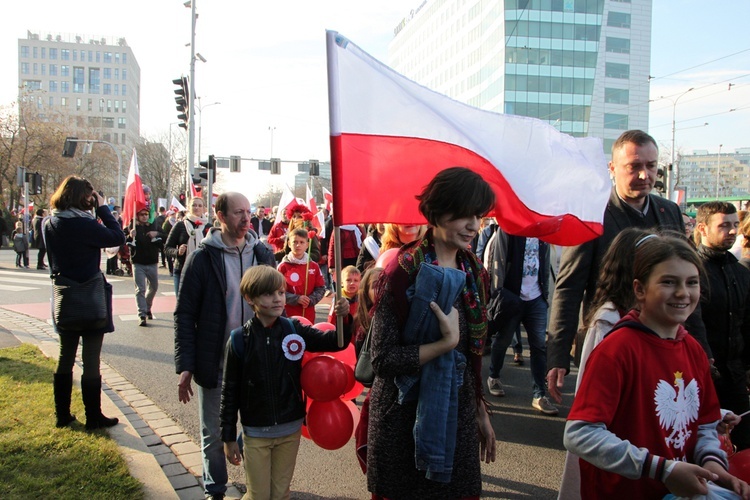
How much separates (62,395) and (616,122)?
275 ft

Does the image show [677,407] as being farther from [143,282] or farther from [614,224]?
[143,282]

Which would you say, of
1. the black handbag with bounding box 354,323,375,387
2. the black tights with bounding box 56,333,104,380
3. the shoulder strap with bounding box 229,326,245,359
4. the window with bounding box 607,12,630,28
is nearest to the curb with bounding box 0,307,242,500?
the black tights with bounding box 56,333,104,380

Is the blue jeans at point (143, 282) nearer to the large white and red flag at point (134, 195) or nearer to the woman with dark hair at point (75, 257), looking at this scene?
the large white and red flag at point (134, 195)

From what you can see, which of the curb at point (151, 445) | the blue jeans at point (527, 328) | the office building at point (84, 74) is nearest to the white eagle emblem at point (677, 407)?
the curb at point (151, 445)

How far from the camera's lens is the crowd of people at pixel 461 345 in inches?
83.7

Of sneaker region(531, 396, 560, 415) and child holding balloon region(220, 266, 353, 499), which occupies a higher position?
child holding balloon region(220, 266, 353, 499)

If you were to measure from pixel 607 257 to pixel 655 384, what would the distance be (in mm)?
689

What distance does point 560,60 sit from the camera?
251ft

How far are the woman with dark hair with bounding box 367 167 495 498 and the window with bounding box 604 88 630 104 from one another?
85.8 metres

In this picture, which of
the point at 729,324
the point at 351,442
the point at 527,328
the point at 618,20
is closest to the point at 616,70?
the point at 618,20

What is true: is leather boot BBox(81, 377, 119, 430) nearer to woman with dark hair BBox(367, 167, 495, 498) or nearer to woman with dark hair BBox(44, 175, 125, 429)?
woman with dark hair BBox(44, 175, 125, 429)

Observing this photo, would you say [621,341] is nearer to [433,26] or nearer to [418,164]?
[418,164]

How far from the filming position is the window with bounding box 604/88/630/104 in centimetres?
7972

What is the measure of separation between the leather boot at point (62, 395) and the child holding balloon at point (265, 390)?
2.19m
